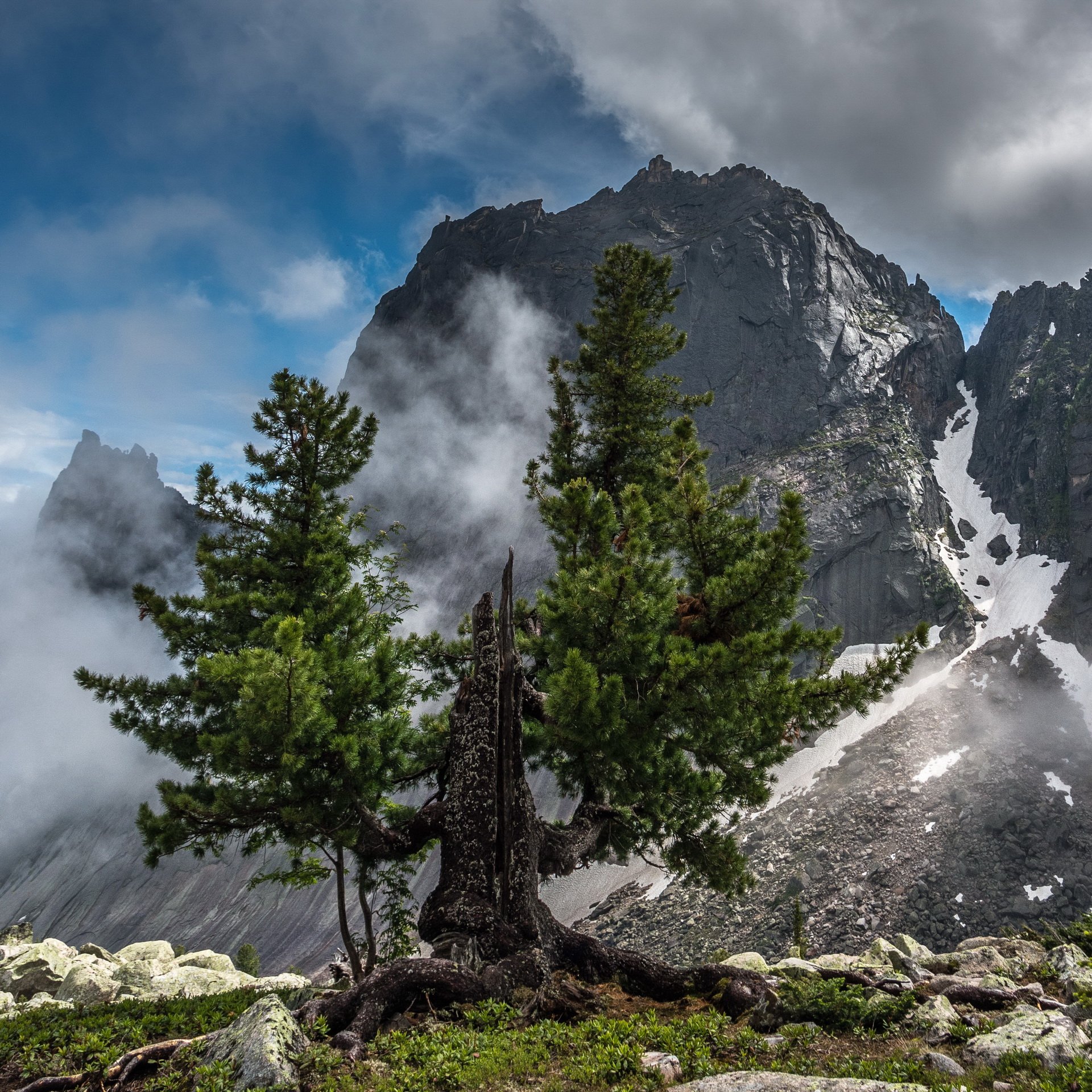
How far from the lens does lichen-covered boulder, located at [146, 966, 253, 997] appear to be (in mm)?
15047

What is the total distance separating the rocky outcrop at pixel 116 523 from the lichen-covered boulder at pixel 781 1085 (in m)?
180

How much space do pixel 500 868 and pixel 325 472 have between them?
8.72m

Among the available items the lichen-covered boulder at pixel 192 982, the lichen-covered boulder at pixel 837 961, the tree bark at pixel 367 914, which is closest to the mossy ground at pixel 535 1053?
the tree bark at pixel 367 914

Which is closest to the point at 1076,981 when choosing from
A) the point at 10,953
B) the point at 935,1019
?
the point at 935,1019

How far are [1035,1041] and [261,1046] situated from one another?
681cm

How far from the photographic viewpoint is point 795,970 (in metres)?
10.9

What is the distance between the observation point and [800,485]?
101 metres

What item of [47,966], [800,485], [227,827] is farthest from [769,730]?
[800,485]

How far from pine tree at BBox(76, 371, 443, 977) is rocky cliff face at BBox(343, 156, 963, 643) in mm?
88684

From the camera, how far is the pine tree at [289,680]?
32.3 ft

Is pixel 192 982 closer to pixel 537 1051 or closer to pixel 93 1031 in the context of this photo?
pixel 93 1031

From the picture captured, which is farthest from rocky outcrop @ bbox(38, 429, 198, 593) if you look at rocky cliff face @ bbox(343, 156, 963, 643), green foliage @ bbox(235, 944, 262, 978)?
green foliage @ bbox(235, 944, 262, 978)

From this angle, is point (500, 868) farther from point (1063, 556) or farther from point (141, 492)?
point (141, 492)

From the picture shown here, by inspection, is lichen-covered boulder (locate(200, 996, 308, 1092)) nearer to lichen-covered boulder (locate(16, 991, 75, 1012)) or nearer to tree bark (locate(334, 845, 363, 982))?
tree bark (locate(334, 845, 363, 982))
